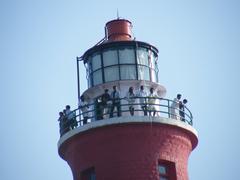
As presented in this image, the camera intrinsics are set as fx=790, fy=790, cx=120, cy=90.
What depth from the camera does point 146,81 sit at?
30.3 meters

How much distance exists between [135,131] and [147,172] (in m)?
1.57

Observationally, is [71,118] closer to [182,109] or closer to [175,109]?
[175,109]

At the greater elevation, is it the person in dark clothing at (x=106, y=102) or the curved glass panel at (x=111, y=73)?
the curved glass panel at (x=111, y=73)

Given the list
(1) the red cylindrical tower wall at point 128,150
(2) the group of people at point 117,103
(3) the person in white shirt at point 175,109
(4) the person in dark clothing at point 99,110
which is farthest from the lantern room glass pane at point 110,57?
(1) the red cylindrical tower wall at point 128,150

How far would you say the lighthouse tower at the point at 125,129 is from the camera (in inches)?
1102

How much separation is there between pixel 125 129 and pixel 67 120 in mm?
2333

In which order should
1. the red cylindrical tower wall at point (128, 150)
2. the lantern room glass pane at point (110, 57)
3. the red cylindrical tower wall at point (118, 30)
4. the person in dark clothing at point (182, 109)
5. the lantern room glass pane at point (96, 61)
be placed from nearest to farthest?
the red cylindrical tower wall at point (128, 150)
the person in dark clothing at point (182, 109)
the lantern room glass pane at point (110, 57)
the lantern room glass pane at point (96, 61)
the red cylindrical tower wall at point (118, 30)

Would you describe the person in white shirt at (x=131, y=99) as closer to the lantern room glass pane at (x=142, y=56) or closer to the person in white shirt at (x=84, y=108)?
the person in white shirt at (x=84, y=108)

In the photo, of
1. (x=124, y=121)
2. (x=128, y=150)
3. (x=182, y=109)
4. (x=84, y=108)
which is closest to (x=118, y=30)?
(x=84, y=108)

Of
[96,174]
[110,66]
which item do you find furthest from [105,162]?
[110,66]

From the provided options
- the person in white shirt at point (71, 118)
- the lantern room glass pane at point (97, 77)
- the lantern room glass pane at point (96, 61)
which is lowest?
the person in white shirt at point (71, 118)

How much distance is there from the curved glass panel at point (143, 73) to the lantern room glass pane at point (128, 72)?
202mm

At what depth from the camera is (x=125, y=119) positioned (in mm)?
28109

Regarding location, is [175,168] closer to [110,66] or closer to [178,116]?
[178,116]
